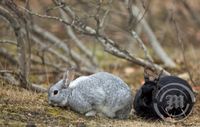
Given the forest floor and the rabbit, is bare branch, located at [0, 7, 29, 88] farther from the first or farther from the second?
the rabbit

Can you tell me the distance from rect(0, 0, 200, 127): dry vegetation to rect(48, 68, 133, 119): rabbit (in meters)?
0.09

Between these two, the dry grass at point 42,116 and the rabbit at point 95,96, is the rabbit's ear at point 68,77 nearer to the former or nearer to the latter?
the rabbit at point 95,96

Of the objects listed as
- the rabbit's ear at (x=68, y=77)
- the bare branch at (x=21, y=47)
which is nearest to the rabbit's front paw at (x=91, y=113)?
the rabbit's ear at (x=68, y=77)

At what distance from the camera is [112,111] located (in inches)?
207

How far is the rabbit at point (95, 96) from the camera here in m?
5.17

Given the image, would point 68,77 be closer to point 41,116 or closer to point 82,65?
point 41,116

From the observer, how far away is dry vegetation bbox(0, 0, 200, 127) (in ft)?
16.7

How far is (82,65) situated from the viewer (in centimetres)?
890

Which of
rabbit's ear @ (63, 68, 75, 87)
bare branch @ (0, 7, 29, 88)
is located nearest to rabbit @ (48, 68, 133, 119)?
rabbit's ear @ (63, 68, 75, 87)

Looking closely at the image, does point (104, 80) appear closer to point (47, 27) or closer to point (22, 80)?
point (22, 80)

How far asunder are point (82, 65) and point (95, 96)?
12.4 feet

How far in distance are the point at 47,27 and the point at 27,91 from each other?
5.67m

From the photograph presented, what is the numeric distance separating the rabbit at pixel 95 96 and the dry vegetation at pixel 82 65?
89mm

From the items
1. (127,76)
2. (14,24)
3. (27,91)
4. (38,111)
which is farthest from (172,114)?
(127,76)
